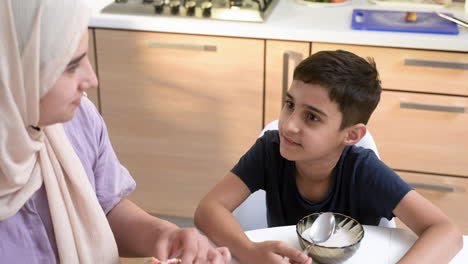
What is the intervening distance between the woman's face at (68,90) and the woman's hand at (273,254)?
17.7 inches

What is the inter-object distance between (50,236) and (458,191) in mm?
1665

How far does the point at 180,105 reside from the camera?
2.47 meters

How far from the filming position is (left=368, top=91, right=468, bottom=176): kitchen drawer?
7.47 ft

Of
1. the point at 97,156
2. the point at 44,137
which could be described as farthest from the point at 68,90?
the point at 97,156

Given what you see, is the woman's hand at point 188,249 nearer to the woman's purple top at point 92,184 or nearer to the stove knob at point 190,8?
the woman's purple top at point 92,184

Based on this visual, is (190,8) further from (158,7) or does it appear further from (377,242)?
(377,242)

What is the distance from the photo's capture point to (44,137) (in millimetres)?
1187

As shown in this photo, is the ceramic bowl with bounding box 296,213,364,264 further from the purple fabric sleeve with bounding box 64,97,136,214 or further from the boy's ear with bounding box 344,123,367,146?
the purple fabric sleeve with bounding box 64,97,136,214

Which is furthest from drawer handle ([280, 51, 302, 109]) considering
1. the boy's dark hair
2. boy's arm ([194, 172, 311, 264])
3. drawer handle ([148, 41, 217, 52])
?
boy's arm ([194, 172, 311, 264])

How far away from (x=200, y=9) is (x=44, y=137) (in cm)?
126

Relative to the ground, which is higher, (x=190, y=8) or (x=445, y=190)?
(x=190, y=8)

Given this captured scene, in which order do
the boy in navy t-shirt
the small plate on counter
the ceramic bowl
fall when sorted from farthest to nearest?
the small plate on counter → the boy in navy t-shirt → the ceramic bowl

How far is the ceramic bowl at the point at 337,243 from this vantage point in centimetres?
123

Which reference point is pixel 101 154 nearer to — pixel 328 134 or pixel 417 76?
pixel 328 134
